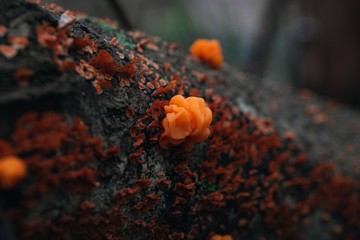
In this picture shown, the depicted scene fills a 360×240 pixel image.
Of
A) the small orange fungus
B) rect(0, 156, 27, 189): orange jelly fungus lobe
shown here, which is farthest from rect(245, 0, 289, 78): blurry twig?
rect(0, 156, 27, 189): orange jelly fungus lobe

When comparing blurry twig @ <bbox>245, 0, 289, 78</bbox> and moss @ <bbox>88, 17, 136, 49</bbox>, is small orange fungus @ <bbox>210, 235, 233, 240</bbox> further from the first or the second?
blurry twig @ <bbox>245, 0, 289, 78</bbox>

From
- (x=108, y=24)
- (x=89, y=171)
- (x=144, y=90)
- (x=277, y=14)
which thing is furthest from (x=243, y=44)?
(x=89, y=171)

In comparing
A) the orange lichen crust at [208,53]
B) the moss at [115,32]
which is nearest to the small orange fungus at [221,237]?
the moss at [115,32]

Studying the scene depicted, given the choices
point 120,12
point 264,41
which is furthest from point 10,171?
point 264,41

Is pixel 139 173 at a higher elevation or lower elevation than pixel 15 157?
lower

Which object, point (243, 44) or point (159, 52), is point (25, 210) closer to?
point (159, 52)

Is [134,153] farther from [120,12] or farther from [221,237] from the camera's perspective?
[120,12]
